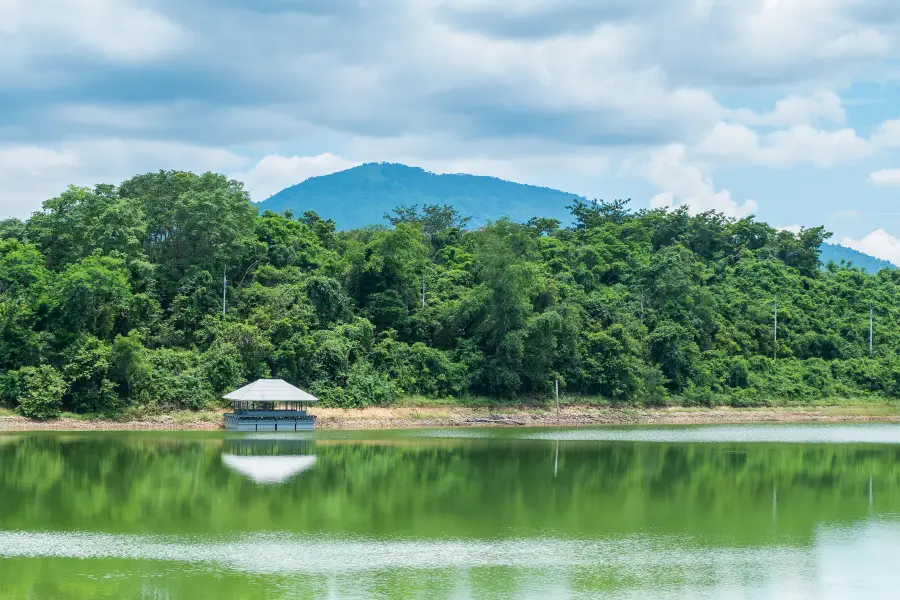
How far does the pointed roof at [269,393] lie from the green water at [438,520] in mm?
3451

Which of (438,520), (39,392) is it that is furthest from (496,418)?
(438,520)

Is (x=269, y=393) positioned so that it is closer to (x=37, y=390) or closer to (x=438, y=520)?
(x=37, y=390)

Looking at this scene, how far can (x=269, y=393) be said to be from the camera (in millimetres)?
45625

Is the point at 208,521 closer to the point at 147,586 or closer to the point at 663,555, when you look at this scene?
the point at 147,586

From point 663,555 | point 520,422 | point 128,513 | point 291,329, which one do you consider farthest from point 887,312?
point 128,513

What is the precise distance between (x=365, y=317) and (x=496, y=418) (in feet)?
33.5

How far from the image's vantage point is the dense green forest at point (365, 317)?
1831 inches

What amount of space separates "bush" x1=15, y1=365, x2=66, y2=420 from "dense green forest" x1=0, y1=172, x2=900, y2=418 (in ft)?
0.28

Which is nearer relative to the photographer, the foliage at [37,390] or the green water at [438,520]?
the green water at [438,520]

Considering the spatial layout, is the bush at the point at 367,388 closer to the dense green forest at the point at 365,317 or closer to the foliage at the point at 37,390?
the dense green forest at the point at 365,317

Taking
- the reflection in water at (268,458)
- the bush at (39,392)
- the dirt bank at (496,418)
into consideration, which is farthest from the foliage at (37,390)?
the reflection in water at (268,458)

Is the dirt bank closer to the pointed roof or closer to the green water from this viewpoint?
the pointed roof

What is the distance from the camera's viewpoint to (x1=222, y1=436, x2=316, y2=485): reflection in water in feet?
103

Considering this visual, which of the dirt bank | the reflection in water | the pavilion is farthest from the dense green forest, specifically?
the reflection in water
